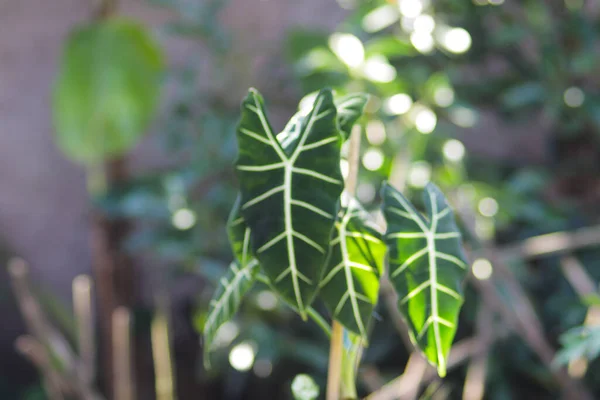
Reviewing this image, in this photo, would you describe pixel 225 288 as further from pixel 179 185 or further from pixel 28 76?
pixel 28 76

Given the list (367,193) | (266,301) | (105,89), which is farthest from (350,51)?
(105,89)

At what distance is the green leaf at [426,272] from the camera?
0.65m

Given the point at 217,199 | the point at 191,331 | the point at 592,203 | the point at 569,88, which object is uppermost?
the point at 569,88

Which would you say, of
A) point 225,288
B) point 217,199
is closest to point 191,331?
point 217,199

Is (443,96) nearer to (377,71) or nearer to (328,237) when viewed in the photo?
(377,71)

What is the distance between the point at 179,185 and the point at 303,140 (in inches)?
47.7

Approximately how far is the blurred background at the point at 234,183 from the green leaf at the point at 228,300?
218mm

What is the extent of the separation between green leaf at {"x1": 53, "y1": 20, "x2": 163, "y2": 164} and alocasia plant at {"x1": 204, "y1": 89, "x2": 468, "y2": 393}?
1434mm

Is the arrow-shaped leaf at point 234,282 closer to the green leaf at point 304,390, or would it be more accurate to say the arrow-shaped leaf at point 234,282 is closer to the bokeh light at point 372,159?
the green leaf at point 304,390

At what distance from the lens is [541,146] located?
234 centimetres

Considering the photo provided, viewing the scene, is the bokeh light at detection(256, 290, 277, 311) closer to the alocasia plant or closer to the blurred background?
the blurred background

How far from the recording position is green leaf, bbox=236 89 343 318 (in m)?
Result: 0.61

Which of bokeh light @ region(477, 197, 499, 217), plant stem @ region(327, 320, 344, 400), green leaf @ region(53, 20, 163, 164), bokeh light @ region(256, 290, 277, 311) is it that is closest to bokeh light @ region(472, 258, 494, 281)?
bokeh light @ region(477, 197, 499, 217)

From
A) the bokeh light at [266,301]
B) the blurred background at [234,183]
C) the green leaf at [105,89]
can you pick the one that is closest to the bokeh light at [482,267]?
the blurred background at [234,183]
